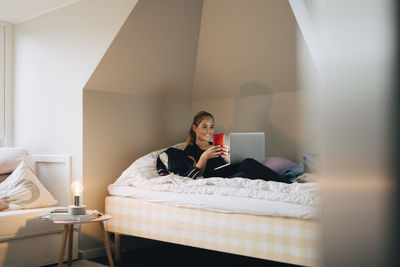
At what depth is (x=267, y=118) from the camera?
142 inches

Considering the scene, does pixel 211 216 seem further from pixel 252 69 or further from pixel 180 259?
pixel 252 69

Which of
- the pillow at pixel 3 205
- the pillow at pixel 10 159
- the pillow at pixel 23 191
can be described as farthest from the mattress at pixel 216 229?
the pillow at pixel 10 159

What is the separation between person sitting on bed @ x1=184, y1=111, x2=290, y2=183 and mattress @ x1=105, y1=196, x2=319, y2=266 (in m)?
0.44

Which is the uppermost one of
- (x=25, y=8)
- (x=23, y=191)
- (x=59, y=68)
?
(x=25, y=8)

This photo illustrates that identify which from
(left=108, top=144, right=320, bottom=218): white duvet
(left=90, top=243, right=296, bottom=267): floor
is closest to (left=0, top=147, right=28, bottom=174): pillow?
(left=108, top=144, right=320, bottom=218): white duvet

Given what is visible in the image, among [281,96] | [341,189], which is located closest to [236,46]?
[281,96]

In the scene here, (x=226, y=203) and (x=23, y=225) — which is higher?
(x=226, y=203)

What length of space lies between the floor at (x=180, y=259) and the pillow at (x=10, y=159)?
39.3 inches

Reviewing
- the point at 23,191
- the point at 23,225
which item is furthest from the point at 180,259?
the point at 23,191

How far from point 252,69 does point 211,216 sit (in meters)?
1.59

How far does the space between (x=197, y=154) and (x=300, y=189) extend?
123 cm

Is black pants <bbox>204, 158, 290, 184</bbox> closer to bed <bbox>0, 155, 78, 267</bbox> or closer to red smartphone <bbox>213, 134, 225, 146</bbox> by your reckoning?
red smartphone <bbox>213, 134, 225, 146</bbox>

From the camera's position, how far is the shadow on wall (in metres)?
3.45

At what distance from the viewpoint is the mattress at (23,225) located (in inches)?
102
